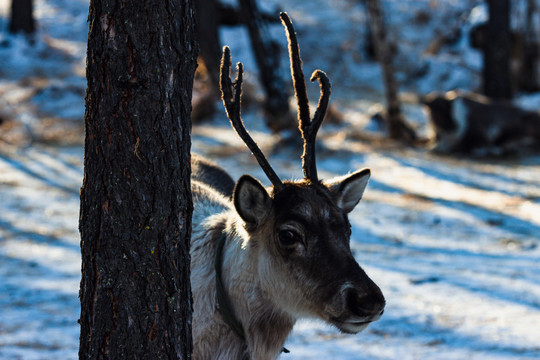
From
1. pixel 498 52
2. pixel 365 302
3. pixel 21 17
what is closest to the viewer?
pixel 365 302

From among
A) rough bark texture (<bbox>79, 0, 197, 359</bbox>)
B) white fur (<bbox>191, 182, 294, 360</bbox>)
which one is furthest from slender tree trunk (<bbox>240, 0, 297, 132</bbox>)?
rough bark texture (<bbox>79, 0, 197, 359</bbox>)

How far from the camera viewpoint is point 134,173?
258cm

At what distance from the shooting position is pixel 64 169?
9.86 m

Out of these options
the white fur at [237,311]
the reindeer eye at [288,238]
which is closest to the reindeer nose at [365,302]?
the reindeer eye at [288,238]

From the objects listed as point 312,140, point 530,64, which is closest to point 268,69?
point 312,140

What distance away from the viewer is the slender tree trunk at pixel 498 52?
1241cm

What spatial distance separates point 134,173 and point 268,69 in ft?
28.2

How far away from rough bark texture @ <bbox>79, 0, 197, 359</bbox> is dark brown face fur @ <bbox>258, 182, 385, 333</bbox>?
64cm

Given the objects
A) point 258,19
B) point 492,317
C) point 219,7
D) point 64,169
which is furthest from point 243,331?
point 219,7

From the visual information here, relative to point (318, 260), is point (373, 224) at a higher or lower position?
lower

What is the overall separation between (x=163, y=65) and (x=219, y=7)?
1834 cm

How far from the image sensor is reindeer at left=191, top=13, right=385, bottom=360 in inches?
119

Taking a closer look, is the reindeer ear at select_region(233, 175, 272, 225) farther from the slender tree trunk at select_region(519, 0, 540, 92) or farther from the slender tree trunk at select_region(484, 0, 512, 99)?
the slender tree trunk at select_region(519, 0, 540, 92)

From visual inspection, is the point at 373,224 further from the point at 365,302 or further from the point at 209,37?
the point at 209,37
